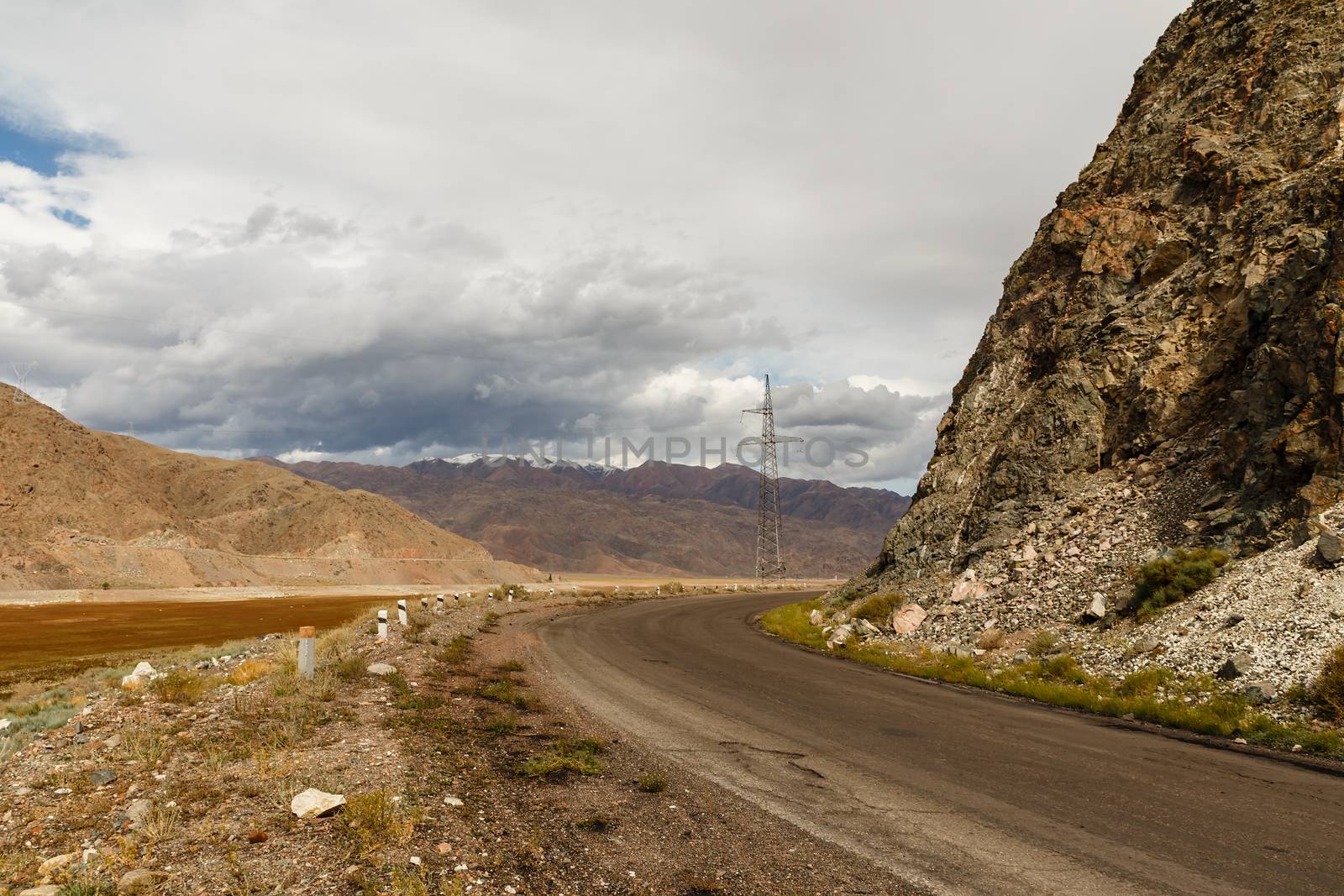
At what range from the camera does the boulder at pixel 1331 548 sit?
12898mm

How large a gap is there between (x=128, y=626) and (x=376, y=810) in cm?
3866

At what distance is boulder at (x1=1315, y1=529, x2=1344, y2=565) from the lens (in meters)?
12.9

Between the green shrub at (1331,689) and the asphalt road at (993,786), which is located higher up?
the green shrub at (1331,689)

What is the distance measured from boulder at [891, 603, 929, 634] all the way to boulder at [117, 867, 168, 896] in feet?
61.8

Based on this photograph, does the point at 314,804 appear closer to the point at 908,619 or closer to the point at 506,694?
the point at 506,694

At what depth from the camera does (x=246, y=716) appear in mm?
10648

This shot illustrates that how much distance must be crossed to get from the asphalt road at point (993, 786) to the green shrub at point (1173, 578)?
15.0 feet

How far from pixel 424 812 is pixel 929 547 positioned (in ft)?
77.3

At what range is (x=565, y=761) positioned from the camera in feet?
28.1

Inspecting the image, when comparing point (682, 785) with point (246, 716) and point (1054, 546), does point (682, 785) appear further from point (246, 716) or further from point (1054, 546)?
point (1054, 546)

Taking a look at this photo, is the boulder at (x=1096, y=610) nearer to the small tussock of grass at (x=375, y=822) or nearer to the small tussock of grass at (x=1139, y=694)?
the small tussock of grass at (x=1139, y=694)

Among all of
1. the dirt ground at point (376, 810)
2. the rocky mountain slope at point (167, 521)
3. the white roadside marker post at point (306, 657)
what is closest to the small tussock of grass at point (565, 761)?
the dirt ground at point (376, 810)

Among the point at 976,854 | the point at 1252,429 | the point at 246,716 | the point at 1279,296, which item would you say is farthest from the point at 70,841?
the point at 1279,296

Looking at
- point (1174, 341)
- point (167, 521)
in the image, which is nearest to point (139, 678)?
point (1174, 341)
